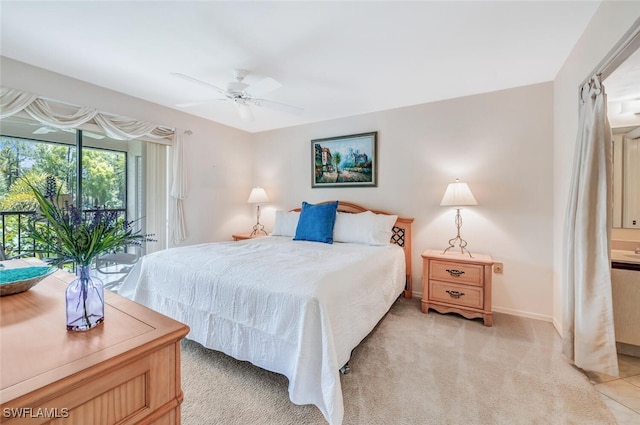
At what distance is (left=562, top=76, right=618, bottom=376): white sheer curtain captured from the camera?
172 cm

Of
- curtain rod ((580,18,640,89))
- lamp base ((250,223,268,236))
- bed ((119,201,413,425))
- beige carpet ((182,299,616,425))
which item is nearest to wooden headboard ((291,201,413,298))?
bed ((119,201,413,425))

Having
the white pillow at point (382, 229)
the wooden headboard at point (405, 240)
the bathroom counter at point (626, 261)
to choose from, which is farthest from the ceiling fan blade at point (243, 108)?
the bathroom counter at point (626, 261)

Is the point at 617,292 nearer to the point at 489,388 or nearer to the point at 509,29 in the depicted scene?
the point at 489,388

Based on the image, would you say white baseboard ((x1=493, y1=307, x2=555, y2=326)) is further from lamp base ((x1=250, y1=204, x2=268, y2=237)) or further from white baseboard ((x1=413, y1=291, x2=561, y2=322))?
lamp base ((x1=250, y1=204, x2=268, y2=237))

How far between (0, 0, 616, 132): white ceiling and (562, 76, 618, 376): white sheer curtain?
2.19 ft

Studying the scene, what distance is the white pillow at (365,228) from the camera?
308 cm

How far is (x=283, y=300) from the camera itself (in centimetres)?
158

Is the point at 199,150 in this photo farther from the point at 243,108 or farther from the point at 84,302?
the point at 84,302

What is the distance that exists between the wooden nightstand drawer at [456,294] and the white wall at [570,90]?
67 centimetres

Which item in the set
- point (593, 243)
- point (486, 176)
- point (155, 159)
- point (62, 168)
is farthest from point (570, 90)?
point (62, 168)

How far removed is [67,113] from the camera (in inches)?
106

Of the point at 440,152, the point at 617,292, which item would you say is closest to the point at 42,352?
the point at 617,292

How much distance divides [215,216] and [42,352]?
363cm

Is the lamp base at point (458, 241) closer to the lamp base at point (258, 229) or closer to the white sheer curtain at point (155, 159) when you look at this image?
the lamp base at point (258, 229)
